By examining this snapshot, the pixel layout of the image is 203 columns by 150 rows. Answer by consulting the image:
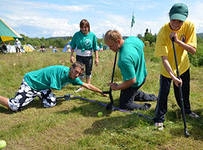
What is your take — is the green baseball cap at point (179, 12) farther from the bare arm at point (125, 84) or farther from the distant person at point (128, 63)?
the bare arm at point (125, 84)

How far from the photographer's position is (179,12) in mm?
3771

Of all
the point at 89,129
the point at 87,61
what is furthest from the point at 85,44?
the point at 89,129

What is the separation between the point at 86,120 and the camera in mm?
5016

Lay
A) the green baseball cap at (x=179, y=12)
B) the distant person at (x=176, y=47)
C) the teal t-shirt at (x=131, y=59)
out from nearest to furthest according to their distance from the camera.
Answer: the green baseball cap at (x=179, y=12)
the distant person at (x=176, y=47)
the teal t-shirt at (x=131, y=59)

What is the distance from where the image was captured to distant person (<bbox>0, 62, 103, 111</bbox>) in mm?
5520

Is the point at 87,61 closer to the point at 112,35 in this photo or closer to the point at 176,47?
the point at 112,35

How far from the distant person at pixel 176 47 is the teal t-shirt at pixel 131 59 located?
0.54m

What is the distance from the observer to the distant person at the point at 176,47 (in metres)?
3.86

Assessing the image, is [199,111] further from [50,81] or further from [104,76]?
[104,76]

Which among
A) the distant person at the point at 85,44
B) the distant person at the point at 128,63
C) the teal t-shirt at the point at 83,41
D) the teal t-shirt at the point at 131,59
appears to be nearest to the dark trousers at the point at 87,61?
the distant person at the point at 85,44

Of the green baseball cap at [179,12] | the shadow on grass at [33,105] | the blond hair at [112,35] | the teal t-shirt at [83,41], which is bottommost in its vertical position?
the shadow on grass at [33,105]

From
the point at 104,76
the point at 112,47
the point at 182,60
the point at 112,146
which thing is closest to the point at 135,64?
the point at 112,47

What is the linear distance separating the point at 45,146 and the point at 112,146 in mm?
970

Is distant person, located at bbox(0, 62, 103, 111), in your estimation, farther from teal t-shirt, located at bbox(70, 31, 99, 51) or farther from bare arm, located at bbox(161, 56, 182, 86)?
bare arm, located at bbox(161, 56, 182, 86)
